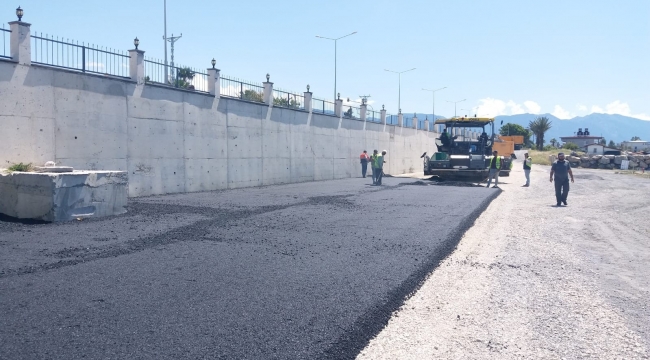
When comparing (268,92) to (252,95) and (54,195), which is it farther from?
(54,195)

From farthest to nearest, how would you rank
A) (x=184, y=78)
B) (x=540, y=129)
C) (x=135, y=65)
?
(x=540, y=129) → (x=184, y=78) → (x=135, y=65)

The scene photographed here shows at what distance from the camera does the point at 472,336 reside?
514cm

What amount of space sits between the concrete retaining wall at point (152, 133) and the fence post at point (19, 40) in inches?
9.5

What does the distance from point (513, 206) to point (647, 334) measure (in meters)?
12.4

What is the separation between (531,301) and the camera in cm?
634

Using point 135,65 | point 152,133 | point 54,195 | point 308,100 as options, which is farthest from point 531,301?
point 308,100

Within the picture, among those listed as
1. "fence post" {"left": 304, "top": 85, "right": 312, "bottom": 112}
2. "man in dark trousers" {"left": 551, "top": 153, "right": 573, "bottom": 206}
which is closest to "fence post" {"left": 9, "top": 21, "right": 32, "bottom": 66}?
"man in dark trousers" {"left": 551, "top": 153, "right": 573, "bottom": 206}

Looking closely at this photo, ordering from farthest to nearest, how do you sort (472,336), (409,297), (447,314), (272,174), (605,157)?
(605,157), (272,174), (409,297), (447,314), (472,336)

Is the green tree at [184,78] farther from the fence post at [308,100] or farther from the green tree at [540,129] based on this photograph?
the green tree at [540,129]

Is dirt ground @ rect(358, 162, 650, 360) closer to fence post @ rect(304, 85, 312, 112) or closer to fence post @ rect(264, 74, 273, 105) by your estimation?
fence post @ rect(264, 74, 273, 105)

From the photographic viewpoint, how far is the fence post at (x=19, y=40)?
12422 millimetres

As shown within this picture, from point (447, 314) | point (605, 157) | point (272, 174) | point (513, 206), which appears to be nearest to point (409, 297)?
point (447, 314)

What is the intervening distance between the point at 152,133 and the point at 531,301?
519 inches

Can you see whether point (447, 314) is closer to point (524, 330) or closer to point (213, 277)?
point (524, 330)
